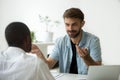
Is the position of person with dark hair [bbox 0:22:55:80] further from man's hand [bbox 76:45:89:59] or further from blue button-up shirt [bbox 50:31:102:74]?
blue button-up shirt [bbox 50:31:102:74]

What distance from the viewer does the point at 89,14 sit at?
3748 millimetres

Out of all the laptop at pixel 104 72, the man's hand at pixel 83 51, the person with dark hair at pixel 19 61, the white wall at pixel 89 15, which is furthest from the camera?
the white wall at pixel 89 15

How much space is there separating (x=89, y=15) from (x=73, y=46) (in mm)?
1560

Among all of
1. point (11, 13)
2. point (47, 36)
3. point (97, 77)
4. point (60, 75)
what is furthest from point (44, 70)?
point (11, 13)

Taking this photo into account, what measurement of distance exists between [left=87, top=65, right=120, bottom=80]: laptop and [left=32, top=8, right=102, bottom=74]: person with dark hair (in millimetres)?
481

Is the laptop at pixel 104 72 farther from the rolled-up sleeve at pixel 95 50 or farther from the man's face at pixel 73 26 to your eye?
the man's face at pixel 73 26

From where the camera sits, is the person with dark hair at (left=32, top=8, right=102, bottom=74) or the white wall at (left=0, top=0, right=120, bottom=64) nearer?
the person with dark hair at (left=32, top=8, right=102, bottom=74)

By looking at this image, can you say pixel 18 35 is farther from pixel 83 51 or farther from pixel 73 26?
pixel 73 26

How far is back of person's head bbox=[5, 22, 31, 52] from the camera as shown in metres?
1.22

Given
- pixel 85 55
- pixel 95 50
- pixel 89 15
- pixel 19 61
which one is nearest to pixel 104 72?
pixel 85 55

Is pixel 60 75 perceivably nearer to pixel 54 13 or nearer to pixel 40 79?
pixel 40 79

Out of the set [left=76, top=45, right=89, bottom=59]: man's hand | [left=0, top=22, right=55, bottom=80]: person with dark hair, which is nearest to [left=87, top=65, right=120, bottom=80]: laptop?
[left=76, top=45, right=89, bottom=59]: man's hand

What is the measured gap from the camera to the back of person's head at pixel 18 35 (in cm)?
122

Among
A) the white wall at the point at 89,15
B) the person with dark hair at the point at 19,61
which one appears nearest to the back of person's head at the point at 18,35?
the person with dark hair at the point at 19,61
